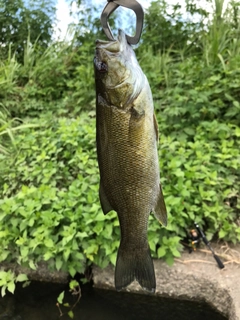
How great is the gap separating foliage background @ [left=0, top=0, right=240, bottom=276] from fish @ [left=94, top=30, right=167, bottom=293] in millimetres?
1368

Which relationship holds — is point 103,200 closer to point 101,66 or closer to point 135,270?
point 135,270

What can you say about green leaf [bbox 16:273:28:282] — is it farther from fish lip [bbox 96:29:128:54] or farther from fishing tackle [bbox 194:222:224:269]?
fish lip [bbox 96:29:128:54]

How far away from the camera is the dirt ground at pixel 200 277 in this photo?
2.85 meters

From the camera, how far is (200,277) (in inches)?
116

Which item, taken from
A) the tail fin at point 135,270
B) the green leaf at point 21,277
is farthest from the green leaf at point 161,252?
the tail fin at point 135,270

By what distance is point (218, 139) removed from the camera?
3.68 m

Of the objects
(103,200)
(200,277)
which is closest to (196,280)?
(200,277)

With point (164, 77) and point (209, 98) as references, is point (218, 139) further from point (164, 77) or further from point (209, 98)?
point (164, 77)

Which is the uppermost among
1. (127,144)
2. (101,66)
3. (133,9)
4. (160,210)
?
(133,9)

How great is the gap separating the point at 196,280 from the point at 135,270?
165cm

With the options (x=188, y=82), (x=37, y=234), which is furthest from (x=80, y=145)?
(x=188, y=82)

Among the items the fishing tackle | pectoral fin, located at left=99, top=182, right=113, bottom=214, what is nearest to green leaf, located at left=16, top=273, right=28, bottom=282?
the fishing tackle

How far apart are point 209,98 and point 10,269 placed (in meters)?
2.77

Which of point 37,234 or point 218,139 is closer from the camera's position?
point 37,234
